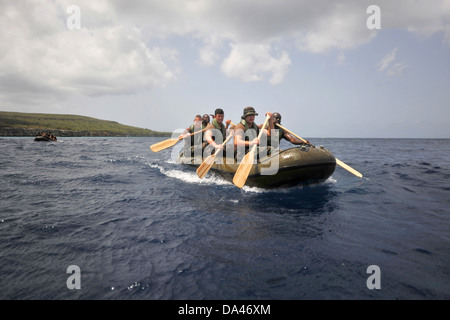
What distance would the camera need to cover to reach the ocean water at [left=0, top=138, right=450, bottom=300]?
3049 mm

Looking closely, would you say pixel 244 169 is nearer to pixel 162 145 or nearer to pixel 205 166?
pixel 205 166

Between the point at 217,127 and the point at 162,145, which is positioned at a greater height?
the point at 217,127

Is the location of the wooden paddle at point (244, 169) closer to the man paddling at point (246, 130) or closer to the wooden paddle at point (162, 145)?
the man paddling at point (246, 130)

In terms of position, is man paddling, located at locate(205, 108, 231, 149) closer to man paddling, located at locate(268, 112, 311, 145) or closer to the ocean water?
man paddling, located at locate(268, 112, 311, 145)

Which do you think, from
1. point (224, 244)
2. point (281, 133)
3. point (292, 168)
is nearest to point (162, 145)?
Result: point (281, 133)

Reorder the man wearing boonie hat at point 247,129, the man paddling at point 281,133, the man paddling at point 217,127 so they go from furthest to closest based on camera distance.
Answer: the man paddling at point 217,127, the man paddling at point 281,133, the man wearing boonie hat at point 247,129

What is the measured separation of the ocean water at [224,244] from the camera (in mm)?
3049

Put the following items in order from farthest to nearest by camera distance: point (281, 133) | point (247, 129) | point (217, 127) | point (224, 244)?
point (217, 127) → point (281, 133) → point (247, 129) → point (224, 244)

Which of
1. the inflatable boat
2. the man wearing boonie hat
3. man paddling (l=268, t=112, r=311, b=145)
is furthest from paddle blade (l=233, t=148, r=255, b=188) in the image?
man paddling (l=268, t=112, r=311, b=145)

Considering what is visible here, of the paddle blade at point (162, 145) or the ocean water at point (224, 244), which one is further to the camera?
the paddle blade at point (162, 145)

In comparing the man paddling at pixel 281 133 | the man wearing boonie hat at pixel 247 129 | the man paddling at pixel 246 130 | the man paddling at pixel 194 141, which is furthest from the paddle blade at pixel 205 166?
the man paddling at pixel 194 141

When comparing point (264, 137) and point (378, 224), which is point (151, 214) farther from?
point (378, 224)

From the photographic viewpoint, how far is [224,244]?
4285 mm

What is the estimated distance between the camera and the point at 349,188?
8.79m
